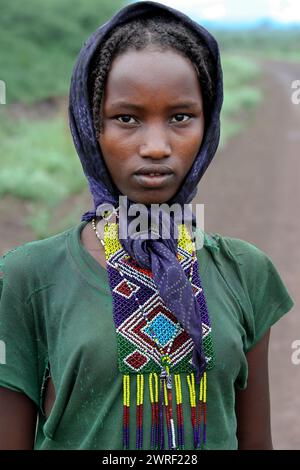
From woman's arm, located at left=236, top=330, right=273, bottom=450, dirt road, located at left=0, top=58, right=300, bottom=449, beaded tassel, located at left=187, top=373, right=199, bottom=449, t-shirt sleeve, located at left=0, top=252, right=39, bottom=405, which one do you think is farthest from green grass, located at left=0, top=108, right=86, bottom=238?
beaded tassel, located at left=187, top=373, right=199, bottom=449

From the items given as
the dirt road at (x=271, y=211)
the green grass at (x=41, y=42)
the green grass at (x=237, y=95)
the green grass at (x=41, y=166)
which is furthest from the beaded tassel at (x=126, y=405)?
the green grass at (x=41, y=42)

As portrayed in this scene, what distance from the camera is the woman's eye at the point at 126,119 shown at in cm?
163

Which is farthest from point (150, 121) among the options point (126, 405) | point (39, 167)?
point (39, 167)

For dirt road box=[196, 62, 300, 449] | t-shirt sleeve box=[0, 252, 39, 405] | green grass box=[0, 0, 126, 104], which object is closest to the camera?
t-shirt sleeve box=[0, 252, 39, 405]

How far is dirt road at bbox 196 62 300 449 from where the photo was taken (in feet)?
16.7

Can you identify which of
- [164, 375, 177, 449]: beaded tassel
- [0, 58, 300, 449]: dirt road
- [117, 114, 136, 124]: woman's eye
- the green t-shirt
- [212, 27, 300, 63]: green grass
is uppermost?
[212, 27, 300, 63]: green grass

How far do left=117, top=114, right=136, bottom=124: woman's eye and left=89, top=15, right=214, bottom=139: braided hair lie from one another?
0.06 meters

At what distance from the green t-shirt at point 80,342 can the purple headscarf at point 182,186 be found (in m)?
0.09

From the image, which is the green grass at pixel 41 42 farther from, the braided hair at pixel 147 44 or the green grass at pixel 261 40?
the green grass at pixel 261 40

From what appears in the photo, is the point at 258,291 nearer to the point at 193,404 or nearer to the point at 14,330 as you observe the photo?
the point at 193,404

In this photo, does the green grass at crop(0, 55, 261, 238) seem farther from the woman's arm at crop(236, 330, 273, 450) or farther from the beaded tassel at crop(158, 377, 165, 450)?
the beaded tassel at crop(158, 377, 165, 450)

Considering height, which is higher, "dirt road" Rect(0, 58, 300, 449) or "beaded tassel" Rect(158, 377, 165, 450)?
"dirt road" Rect(0, 58, 300, 449)

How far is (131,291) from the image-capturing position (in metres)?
1.68

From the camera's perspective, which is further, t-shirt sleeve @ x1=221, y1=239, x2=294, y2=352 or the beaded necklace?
t-shirt sleeve @ x1=221, y1=239, x2=294, y2=352
